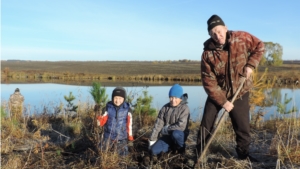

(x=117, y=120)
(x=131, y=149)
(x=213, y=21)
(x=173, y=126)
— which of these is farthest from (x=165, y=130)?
(x=213, y=21)

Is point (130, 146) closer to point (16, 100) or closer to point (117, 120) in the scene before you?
point (117, 120)

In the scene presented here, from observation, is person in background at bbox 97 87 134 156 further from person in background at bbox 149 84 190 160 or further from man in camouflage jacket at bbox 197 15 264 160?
man in camouflage jacket at bbox 197 15 264 160

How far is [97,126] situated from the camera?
4.60 meters

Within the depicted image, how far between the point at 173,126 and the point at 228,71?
1234 millimetres

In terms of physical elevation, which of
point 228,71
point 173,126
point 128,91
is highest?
point 228,71

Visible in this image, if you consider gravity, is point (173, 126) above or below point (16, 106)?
above

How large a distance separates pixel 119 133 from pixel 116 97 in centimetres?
55

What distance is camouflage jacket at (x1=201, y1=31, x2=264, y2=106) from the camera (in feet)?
11.8

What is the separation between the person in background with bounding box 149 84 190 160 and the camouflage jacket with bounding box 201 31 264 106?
0.78 metres

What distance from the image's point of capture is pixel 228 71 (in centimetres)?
366

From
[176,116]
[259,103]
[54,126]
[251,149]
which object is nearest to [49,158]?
[176,116]

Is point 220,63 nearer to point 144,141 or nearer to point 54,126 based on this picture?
point 144,141

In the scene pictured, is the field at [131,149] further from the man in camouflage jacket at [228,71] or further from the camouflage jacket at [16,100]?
the camouflage jacket at [16,100]

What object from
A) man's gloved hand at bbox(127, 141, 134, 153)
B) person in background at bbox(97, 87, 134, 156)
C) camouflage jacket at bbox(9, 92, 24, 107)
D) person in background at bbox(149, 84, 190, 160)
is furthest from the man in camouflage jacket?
camouflage jacket at bbox(9, 92, 24, 107)
